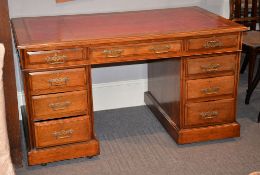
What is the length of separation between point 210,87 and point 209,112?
17cm

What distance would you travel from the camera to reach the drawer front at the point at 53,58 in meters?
2.52

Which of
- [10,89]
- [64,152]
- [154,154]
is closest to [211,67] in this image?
[154,154]

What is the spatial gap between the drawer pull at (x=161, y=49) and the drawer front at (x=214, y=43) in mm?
136

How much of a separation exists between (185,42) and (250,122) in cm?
94

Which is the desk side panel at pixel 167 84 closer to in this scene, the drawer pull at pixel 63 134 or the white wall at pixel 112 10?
the white wall at pixel 112 10

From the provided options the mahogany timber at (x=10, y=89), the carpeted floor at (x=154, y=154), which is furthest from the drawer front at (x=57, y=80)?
the carpeted floor at (x=154, y=154)

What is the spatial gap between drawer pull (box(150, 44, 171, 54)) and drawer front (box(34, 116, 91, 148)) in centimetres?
56

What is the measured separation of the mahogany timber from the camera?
8.13 ft

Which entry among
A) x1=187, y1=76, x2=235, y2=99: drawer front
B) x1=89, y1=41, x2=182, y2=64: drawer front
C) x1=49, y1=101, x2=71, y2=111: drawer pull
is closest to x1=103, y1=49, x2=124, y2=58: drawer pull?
x1=89, y1=41, x2=182, y2=64: drawer front

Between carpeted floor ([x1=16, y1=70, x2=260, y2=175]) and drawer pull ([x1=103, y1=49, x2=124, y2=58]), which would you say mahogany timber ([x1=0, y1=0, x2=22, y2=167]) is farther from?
drawer pull ([x1=103, y1=49, x2=124, y2=58])

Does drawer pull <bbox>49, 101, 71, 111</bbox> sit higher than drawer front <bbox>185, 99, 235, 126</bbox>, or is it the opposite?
drawer pull <bbox>49, 101, 71, 111</bbox>

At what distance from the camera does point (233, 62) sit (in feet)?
A: 9.46

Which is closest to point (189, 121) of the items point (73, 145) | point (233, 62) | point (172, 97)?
point (172, 97)

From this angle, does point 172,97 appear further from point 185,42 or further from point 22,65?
point 22,65
